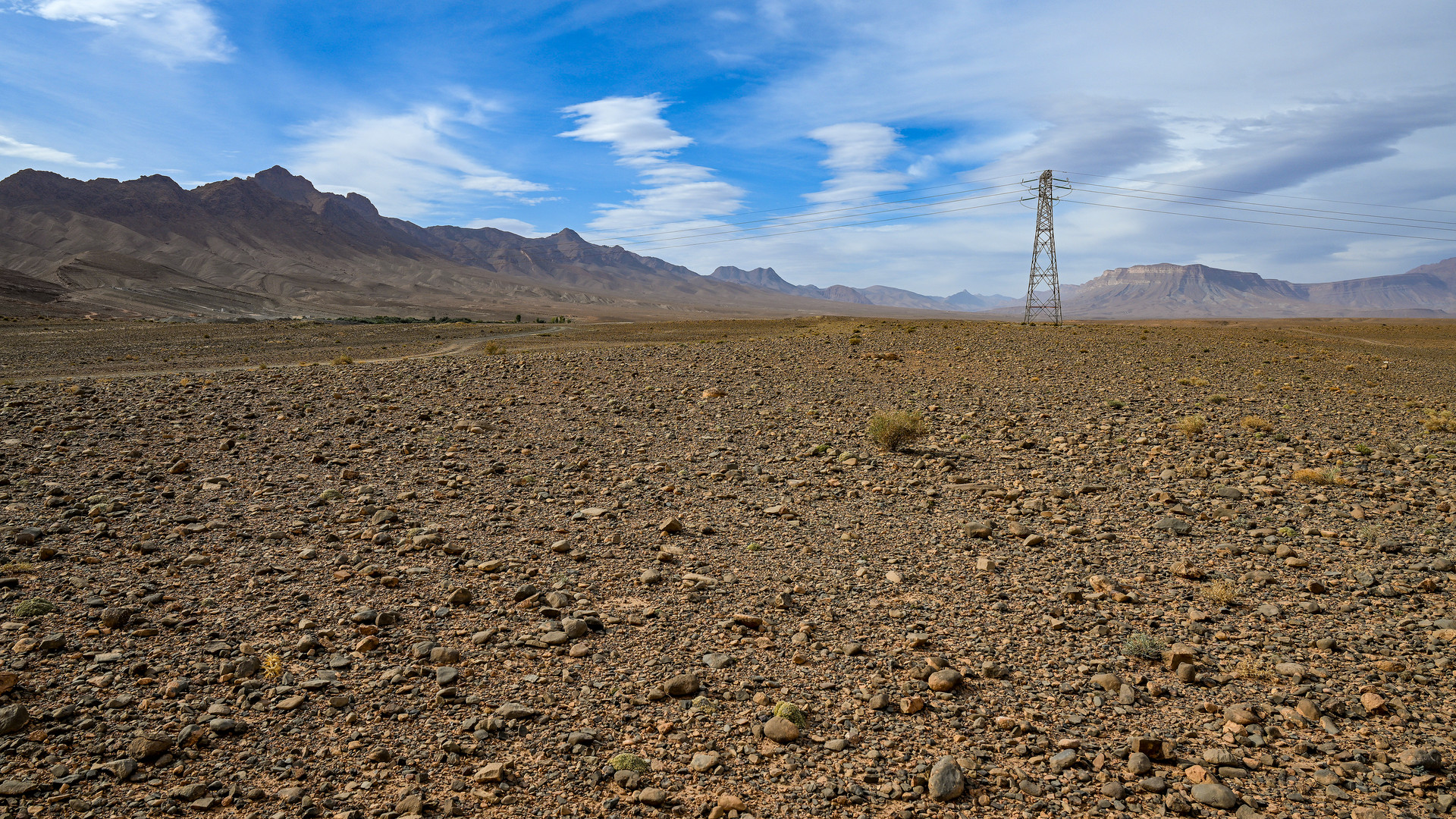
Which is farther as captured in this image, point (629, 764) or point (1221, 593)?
point (1221, 593)

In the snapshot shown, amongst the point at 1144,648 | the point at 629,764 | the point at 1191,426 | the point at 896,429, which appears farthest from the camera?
the point at 1191,426

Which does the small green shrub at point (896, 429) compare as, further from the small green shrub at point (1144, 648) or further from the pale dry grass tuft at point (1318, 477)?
the small green shrub at point (1144, 648)

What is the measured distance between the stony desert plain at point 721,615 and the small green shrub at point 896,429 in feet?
0.87

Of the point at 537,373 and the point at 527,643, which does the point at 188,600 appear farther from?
the point at 537,373

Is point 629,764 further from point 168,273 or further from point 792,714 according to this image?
point 168,273

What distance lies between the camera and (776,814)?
382cm

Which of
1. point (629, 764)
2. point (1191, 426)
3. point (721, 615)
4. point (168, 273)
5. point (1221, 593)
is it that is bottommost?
point (629, 764)

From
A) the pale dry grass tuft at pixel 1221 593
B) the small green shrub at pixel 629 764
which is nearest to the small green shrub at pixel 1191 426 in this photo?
the pale dry grass tuft at pixel 1221 593

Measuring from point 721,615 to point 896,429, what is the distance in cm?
622

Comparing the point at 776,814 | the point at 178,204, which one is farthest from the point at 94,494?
the point at 178,204

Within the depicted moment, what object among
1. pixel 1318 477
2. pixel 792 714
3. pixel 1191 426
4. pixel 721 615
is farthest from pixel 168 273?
pixel 1318 477

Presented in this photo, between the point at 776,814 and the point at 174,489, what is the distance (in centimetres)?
900

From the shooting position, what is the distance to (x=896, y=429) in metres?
11.4

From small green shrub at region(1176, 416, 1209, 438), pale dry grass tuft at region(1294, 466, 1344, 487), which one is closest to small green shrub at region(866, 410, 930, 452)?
small green shrub at region(1176, 416, 1209, 438)
